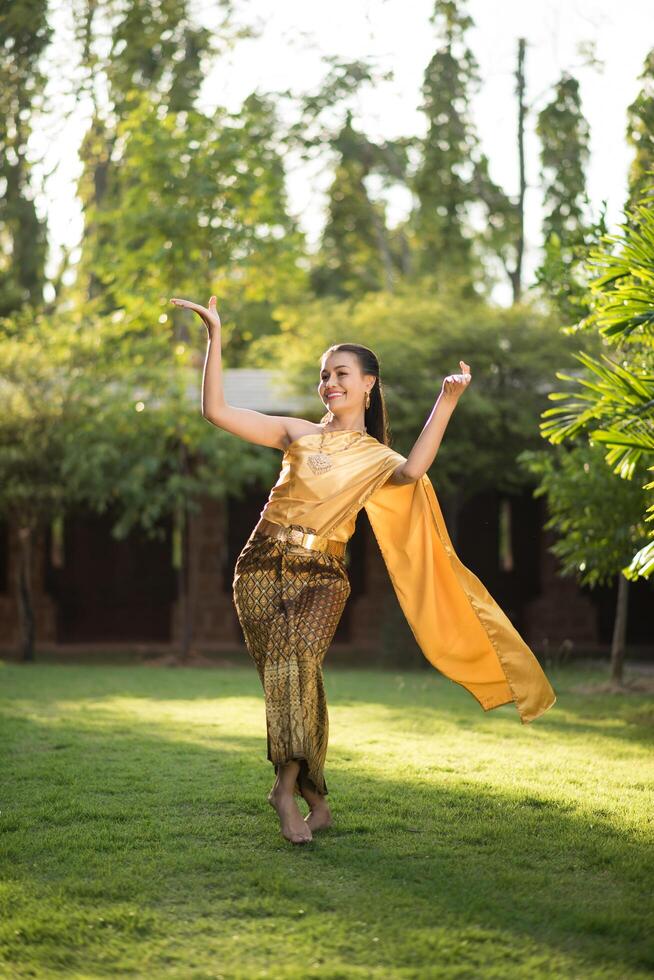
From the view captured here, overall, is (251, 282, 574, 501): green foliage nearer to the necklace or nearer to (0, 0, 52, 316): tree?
(0, 0, 52, 316): tree

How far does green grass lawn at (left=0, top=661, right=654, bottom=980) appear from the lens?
3.10 meters

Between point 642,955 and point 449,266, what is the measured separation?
21934 millimetres

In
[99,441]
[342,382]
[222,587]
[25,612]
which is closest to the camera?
[342,382]

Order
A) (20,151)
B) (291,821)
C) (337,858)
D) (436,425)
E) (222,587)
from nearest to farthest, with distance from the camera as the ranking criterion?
(337,858) → (291,821) → (436,425) → (222,587) → (20,151)

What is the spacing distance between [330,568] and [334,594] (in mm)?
105

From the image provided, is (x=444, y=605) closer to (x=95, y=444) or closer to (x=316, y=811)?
(x=316, y=811)

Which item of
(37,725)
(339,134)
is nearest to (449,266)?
(339,134)

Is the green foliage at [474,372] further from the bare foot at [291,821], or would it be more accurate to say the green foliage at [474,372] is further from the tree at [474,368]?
the bare foot at [291,821]

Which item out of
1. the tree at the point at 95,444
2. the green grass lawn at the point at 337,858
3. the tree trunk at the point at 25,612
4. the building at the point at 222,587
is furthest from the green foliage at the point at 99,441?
the green grass lawn at the point at 337,858

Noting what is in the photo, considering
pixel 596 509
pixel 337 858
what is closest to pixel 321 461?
pixel 337 858

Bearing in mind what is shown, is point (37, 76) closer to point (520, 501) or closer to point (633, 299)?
point (520, 501)

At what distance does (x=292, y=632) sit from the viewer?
436 cm

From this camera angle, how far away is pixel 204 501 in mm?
16094

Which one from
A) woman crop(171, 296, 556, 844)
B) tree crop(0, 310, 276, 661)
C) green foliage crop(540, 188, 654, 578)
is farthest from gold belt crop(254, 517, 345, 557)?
tree crop(0, 310, 276, 661)
